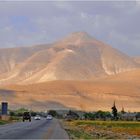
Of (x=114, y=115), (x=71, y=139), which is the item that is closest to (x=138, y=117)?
(x=114, y=115)

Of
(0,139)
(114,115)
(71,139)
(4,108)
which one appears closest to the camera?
(0,139)

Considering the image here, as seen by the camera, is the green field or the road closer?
the road

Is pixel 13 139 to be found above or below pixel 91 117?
below

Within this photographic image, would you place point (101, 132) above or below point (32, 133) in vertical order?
above

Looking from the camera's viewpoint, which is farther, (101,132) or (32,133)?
(101,132)

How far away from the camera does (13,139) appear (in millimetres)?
35844

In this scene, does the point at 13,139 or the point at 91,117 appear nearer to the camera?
the point at 13,139

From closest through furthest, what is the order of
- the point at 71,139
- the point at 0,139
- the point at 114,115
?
the point at 0,139 → the point at 71,139 → the point at 114,115

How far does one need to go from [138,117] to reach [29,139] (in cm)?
15767

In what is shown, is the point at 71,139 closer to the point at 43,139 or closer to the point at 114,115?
the point at 43,139

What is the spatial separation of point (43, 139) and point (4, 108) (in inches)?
3394

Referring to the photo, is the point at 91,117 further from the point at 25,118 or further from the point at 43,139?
the point at 43,139

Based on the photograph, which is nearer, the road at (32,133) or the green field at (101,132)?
the road at (32,133)

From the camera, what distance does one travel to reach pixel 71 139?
39406 mm
